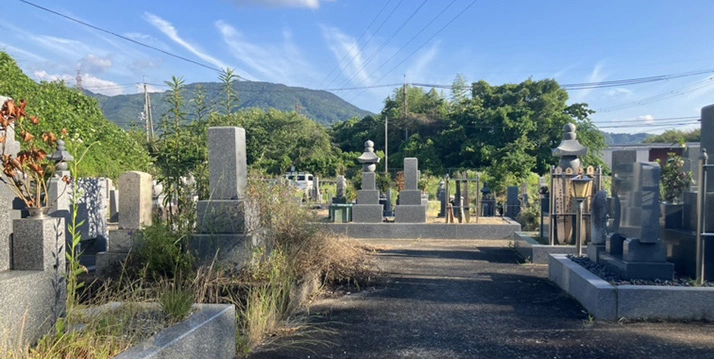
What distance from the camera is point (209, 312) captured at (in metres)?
3.95

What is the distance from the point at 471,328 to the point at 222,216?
347 centimetres

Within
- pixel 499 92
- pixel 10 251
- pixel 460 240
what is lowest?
pixel 460 240

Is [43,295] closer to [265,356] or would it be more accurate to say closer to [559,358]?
[265,356]

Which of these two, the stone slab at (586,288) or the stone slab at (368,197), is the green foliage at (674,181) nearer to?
the stone slab at (586,288)

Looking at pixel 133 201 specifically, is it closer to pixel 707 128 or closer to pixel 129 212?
pixel 129 212

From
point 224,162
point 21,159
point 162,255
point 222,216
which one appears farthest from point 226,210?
point 21,159

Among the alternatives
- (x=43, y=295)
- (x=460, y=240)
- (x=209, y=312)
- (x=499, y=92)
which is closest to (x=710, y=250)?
(x=209, y=312)

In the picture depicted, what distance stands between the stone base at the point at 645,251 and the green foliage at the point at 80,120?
12493 millimetres

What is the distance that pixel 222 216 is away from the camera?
258 inches

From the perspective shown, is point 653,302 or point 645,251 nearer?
point 653,302

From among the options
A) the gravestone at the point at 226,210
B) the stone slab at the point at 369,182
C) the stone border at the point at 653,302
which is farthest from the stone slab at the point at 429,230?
the stone border at the point at 653,302

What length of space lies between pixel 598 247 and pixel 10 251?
686 cm

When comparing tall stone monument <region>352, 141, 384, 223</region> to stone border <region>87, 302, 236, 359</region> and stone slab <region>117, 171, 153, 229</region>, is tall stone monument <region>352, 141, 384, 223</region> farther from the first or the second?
stone border <region>87, 302, 236, 359</region>

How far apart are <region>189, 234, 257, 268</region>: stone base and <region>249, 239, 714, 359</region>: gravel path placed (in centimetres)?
122
